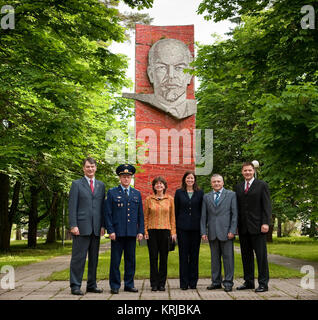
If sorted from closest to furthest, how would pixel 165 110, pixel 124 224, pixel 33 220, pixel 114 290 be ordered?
pixel 114 290 → pixel 124 224 → pixel 165 110 → pixel 33 220

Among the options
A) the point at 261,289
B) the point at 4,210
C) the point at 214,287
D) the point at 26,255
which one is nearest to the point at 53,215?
the point at 4,210

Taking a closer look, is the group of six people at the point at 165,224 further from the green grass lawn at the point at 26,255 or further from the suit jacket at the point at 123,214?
the green grass lawn at the point at 26,255

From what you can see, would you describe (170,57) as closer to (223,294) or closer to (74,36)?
(74,36)

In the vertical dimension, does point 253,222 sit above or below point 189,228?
above

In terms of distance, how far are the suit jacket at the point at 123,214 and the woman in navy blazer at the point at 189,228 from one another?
667 millimetres

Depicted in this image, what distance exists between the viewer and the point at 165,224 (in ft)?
23.5

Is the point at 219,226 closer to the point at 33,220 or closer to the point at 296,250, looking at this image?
the point at 296,250

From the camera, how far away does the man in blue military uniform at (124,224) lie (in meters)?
6.98

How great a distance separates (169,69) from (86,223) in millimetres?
13725

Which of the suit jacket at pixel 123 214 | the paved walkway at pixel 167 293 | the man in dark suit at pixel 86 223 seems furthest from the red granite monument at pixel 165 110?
the man in dark suit at pixel 86 223

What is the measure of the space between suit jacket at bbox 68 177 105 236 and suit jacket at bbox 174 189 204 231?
128 cm

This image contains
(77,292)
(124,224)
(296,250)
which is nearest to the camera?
(77,292)

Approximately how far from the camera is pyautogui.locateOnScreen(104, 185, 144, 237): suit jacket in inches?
276

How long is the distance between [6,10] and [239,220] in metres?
5.94
